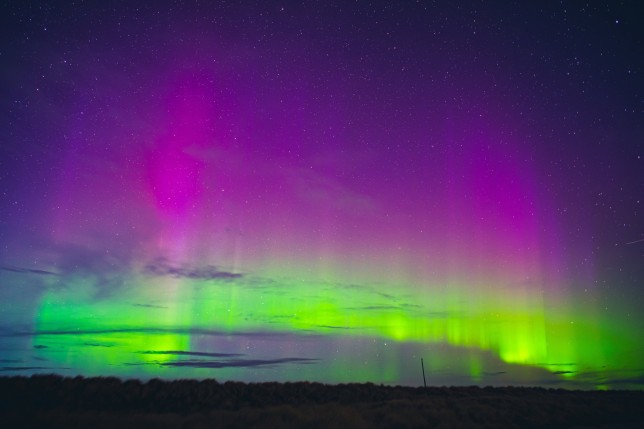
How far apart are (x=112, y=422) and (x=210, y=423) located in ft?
11.4

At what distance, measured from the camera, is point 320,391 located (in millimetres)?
25609

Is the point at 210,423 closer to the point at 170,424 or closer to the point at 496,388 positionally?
the point at 170,424

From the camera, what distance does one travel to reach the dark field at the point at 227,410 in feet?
48.9

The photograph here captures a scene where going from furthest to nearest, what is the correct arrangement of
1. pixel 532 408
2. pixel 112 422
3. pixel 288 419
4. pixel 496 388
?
pixel 496 388, pixel 532 408, pixel 288 419, pixel 112 422

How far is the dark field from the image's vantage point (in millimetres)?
Answer: 14914

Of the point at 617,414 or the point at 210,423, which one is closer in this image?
the point at 210,423

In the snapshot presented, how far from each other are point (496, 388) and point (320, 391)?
20156 mm

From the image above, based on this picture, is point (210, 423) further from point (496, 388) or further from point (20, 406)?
point (496, 388)

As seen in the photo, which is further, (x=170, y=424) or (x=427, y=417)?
(x=427, y=417)

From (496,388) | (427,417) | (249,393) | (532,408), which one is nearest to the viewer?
(427,417)

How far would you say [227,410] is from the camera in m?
17.8

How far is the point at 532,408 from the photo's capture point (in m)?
20.9

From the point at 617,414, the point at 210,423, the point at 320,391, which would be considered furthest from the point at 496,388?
the point at 210,423

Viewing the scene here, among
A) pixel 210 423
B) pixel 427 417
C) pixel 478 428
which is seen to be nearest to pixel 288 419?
pixel 210 423
